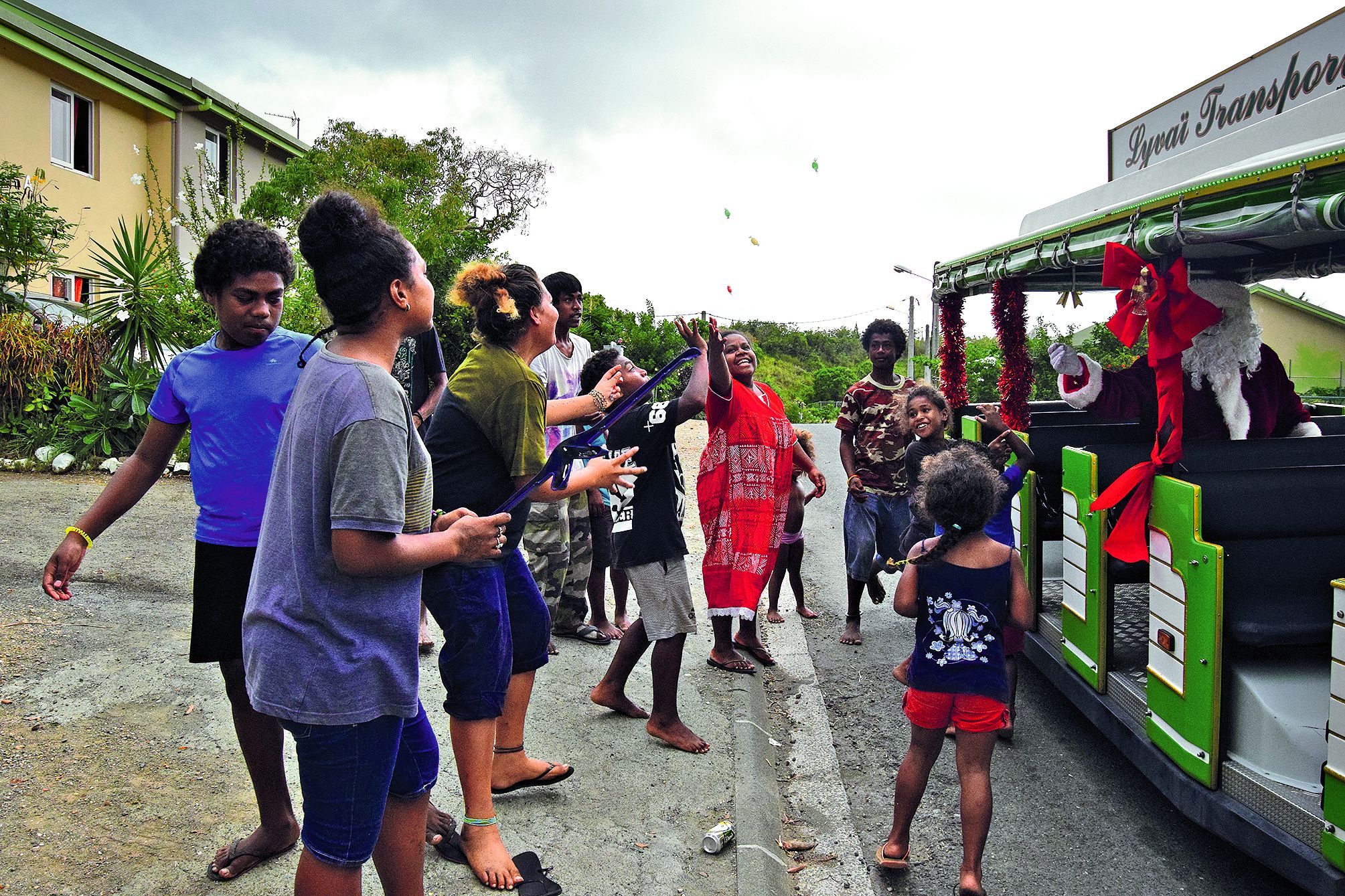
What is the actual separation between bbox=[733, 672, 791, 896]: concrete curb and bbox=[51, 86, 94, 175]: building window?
721 inches

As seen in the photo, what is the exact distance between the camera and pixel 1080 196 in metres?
4.98

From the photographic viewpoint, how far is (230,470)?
2.88 meters

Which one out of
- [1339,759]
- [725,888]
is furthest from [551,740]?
[1339,759]

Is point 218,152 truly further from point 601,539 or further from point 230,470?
point 230,470

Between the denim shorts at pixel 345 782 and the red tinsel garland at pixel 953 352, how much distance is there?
18.0 ft

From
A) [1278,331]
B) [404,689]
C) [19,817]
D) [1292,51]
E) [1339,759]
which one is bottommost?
[19,817]

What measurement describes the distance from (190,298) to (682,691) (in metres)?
9.09

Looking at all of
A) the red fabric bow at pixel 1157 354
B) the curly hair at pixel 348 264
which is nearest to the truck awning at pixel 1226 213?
the red fabric bow at pixel 1157 354

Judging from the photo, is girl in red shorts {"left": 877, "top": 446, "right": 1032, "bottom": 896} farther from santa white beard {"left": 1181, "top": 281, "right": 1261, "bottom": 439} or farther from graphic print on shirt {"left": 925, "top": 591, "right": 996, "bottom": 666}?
santa white beard {"left": 1181, "top": 281, "right": 1261, "bottom": 439}

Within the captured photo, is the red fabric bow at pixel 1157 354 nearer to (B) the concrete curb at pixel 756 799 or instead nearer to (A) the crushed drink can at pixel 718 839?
(B) the concrete curb at pixel 756 799

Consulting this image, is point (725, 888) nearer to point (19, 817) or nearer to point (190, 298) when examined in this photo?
point (19, 817)

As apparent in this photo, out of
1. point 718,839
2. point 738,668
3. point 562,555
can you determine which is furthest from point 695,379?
point 738,668

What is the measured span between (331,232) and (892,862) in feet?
9.34

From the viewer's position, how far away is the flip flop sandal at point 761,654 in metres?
5.65
